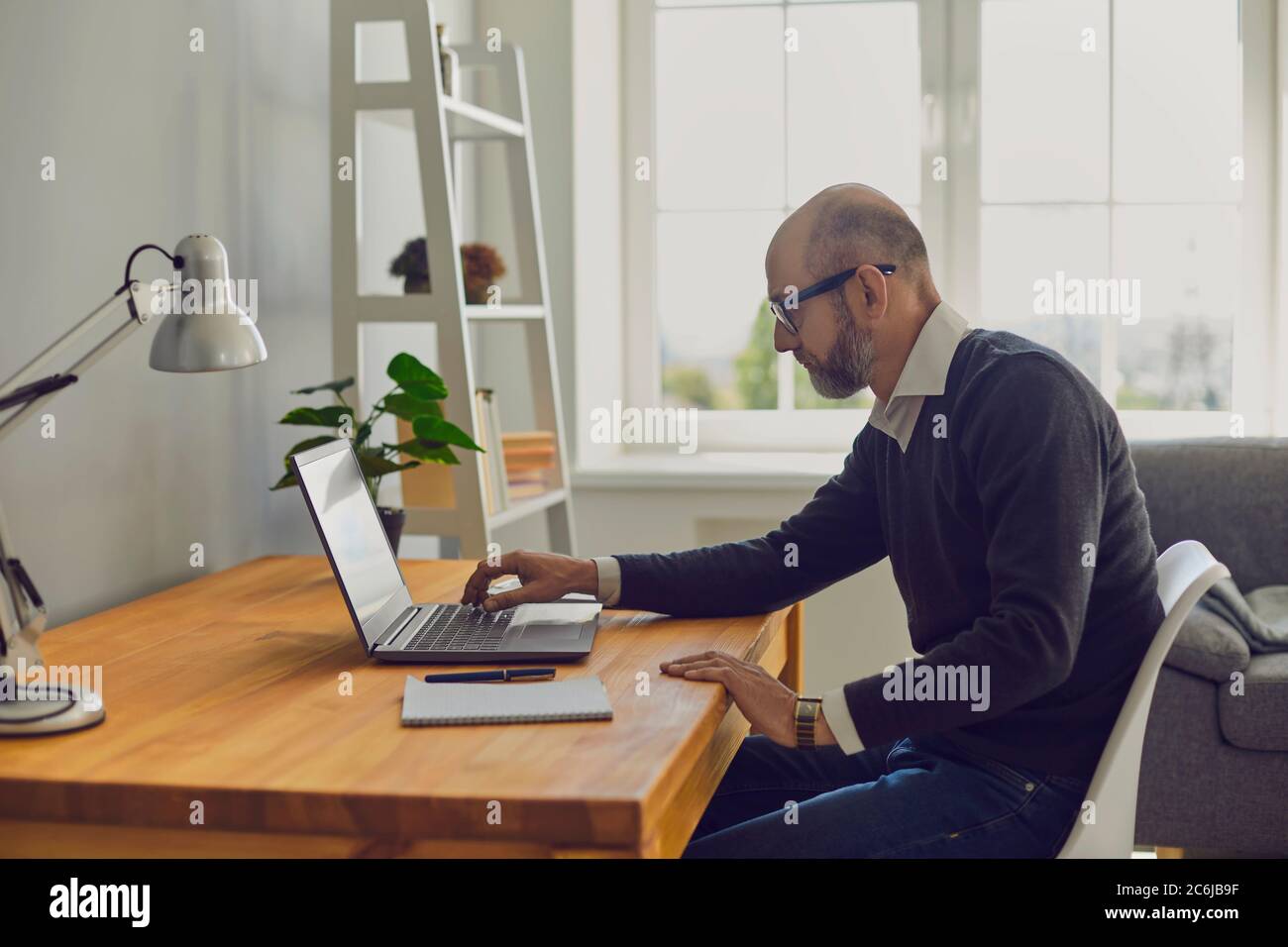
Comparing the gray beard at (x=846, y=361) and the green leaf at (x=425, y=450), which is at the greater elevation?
the gray beard at (x=846, y=361)

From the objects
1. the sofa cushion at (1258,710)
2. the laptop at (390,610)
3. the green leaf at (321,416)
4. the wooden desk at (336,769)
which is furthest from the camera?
the sofa cushion at (1258,710)

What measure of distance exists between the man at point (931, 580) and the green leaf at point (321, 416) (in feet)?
1.64

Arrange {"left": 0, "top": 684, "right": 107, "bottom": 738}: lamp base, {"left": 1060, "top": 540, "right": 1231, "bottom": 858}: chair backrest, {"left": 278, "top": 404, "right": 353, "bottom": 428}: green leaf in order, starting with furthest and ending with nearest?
{"left": 278, "top": 404, "right": 353, "bottom": 428}: green leaf < {"left": 1060, "top": 540, "right": 1231, "bottom": 858}: chair backrest < {"left": 0, "top": 684, "right": 107, "bottom": 738}: lamp base

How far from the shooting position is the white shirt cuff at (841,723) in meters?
1.41

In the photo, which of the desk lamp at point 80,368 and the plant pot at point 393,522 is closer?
the desk lamp at point 80,368

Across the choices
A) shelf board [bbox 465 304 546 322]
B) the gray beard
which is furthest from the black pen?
shelf board [bbox 465 304 546 322]

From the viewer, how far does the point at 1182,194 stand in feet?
11.3

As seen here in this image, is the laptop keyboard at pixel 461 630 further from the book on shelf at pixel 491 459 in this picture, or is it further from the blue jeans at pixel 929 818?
the book on shelf at pixel 491 459

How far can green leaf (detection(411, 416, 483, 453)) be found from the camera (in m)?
2.05

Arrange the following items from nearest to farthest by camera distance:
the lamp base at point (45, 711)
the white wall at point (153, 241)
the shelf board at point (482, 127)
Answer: the lamp base at point (45, 711) → the white wall at point (153, 241) → the shelf board at point (482, 127)

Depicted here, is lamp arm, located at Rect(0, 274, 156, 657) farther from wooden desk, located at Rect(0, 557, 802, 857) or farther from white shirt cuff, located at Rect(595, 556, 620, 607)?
white shirt cuff, located at Rect(595, 556, 620, 607)

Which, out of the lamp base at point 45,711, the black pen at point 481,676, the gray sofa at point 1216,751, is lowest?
the gray sofa at point 1216,751

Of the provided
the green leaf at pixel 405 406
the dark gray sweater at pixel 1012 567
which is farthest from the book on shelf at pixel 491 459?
the dark gray sweater at pixel 1012 567
